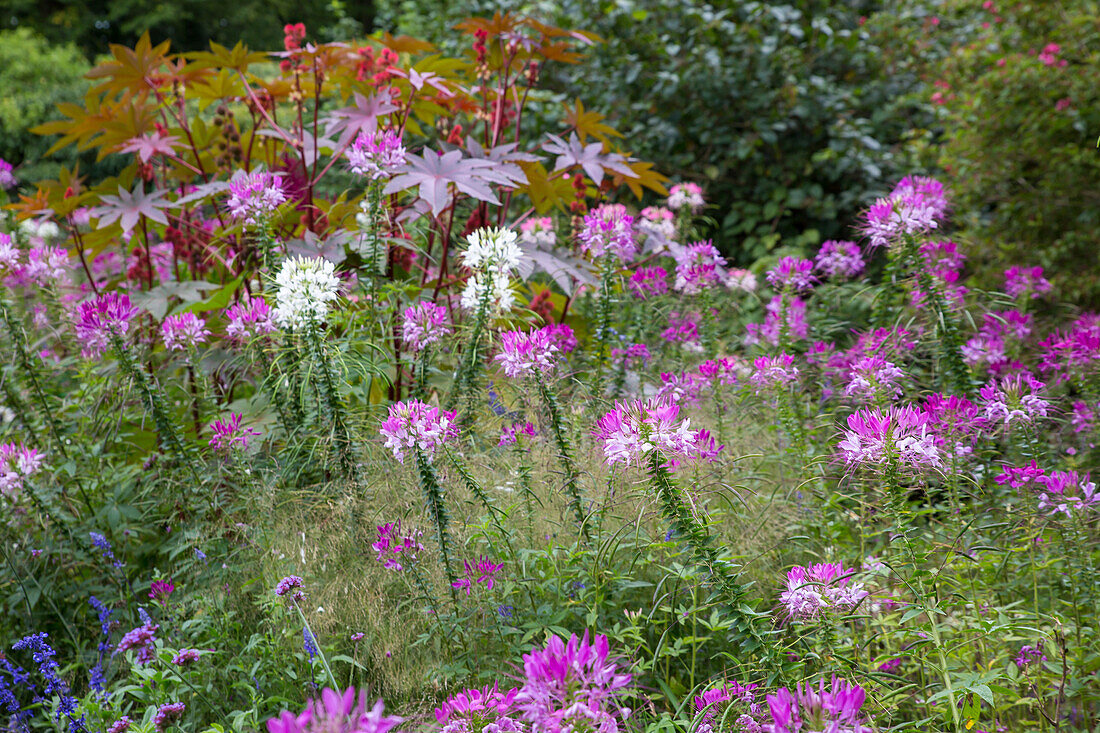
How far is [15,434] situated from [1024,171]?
5512 millimetres

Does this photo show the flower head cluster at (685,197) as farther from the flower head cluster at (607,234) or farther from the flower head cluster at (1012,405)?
the flower head cluster at (1012,405)

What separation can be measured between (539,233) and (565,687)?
2.53 metres

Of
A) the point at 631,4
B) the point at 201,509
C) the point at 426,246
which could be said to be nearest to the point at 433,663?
the point at 201,509

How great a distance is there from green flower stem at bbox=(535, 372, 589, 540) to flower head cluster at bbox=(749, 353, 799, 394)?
0.77 m

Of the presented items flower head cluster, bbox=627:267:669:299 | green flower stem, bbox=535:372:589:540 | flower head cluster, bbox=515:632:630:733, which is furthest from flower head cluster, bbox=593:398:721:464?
flower head cluster, bbox=627:267:669:299

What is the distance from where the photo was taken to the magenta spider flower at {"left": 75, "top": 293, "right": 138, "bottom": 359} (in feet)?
7.42

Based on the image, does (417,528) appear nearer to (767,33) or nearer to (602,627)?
(602,627)

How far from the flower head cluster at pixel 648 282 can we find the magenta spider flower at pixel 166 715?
7.35 ft

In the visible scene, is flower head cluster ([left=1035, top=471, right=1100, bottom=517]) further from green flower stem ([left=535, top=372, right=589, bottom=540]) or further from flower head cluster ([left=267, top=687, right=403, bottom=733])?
flower head cluster ([left=267, top=687, right=403, bottom=733])

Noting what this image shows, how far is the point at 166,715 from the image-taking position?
1638 mm

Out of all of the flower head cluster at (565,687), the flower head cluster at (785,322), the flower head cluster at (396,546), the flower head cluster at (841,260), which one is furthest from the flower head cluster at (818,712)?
the flower head cluster at (841,260)

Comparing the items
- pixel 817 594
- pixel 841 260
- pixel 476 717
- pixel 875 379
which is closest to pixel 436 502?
pixel 476 717

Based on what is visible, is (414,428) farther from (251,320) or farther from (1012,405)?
(1012,405)

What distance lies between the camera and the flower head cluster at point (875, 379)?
198 cm
